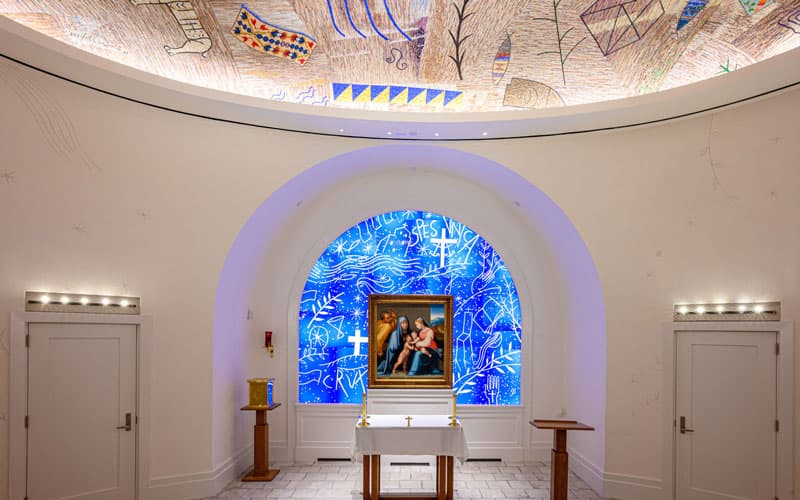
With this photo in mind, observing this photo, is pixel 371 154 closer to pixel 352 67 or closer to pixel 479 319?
pixel 352 67

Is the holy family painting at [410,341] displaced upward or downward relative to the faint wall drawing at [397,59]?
downward

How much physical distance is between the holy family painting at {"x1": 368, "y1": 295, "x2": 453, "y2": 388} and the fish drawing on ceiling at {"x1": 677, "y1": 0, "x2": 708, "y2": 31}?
16.3ft

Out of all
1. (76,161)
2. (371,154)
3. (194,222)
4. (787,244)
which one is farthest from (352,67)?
(787,244)

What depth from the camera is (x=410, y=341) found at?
9.53 meters

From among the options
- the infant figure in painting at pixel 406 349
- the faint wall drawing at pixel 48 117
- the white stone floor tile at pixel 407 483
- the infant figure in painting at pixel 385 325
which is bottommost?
the white stone floor tile at pixel 407 483

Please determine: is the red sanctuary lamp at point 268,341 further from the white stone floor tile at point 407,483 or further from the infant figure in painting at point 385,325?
the white stone floor tile at point 407,483

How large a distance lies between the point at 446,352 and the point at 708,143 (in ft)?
15.5

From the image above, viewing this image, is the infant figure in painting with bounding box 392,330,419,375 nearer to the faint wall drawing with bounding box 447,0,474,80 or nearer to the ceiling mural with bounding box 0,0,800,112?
the ceiling mural with bounding box 0,0,800,112

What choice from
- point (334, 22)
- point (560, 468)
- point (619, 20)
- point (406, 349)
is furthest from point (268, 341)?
point (619, 20)

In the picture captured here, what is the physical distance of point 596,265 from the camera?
791 cm

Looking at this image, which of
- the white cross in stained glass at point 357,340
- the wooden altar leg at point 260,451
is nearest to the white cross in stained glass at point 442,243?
the white cross in stained glass at point 357,340

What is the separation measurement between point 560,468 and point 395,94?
16.5ft

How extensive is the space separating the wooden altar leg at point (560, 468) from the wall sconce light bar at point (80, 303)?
203 inches

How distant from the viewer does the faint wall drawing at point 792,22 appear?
6004 mm
